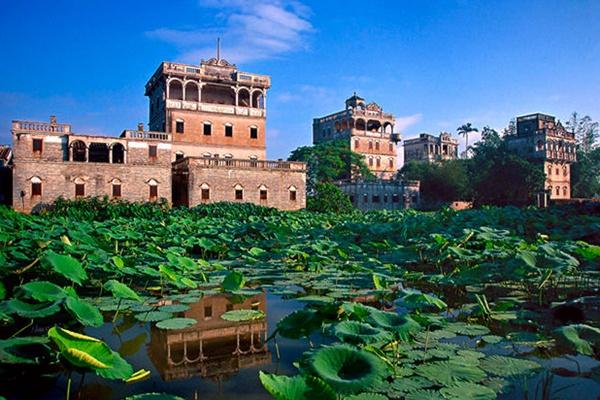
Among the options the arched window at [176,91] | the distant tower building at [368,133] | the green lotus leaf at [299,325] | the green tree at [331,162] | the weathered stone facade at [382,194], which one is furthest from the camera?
the distant tower building at [368,133]

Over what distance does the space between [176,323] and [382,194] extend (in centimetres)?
3648

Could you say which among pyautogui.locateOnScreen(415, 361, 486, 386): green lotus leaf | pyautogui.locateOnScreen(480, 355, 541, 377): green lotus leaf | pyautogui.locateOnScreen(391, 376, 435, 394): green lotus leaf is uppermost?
pyautogui.locateOnScreen(415, 361, 486, 386): green lotus leaf

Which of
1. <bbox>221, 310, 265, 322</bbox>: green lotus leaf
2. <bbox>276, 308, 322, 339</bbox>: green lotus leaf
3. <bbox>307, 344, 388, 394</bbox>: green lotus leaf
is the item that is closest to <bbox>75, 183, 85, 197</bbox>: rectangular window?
<bbox>221, 310, 265, 322</bbox>: green lotus leaf

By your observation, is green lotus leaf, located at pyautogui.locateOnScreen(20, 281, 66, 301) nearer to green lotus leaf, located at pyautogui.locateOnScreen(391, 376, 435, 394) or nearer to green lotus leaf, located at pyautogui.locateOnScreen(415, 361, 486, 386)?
green lotus leaf, located at pyautogui.locateOnScreen(391, 376, 435, 394)

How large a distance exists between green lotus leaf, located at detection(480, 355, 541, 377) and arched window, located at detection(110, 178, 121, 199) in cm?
2541

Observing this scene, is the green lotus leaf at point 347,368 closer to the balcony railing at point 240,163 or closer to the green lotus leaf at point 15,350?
the green lotus leaf at point 15,350

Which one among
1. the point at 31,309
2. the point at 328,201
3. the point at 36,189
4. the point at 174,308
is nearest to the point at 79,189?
the point at 36,189

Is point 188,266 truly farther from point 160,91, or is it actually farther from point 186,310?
point 160,91

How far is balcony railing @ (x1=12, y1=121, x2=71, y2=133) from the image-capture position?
23.1 m

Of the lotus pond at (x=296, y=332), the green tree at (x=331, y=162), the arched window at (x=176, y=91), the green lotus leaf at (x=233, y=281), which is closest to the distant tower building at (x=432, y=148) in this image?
the green tree at (x=331, y=162)

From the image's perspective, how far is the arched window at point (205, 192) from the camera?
2578 centimetres

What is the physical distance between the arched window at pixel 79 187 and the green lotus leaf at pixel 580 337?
25.8 metres

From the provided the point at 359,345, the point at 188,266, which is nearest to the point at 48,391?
the point at 359,345

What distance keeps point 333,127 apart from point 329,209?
22.9 metres
